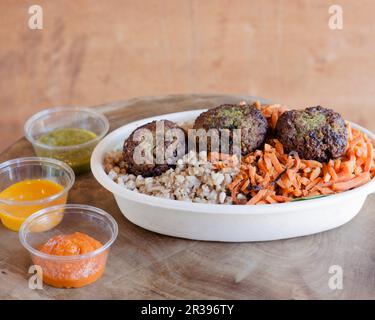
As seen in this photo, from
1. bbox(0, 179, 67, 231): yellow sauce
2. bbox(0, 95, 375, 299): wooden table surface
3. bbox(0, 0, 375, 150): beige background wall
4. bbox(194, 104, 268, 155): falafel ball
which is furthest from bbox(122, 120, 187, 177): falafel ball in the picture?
bbox(0, 0, 375, 150): beige background wall

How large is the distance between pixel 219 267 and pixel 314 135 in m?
0.67

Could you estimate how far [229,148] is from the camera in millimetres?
2670

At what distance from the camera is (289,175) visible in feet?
8.37

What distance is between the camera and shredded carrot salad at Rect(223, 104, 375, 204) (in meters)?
2.54

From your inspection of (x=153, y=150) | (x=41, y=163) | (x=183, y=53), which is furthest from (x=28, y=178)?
(x=183, y=53)

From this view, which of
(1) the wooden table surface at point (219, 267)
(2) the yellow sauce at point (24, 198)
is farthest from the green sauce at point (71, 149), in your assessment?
(1) the wooden table surface at point (219, 267)

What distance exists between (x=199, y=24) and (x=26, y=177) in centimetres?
256

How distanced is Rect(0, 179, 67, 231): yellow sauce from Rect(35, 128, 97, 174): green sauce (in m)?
0.21

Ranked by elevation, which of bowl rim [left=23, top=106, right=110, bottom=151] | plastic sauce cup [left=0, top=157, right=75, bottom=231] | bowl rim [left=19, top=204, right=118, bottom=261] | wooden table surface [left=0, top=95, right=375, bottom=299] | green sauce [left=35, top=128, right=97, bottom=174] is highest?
bowl rim [left=23, top=106, right=110, bottom=151]

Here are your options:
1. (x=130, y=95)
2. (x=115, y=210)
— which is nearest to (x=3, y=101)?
(x=130, y=95)

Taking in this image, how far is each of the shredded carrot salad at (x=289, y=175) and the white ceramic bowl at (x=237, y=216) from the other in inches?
2.5

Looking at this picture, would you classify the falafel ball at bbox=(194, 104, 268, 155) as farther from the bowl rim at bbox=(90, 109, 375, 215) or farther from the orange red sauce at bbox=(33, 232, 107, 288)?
the orange red sauce at bbox=(33, 232, 107, 288)

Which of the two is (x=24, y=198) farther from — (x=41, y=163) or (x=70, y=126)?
(x=70, y=126)
